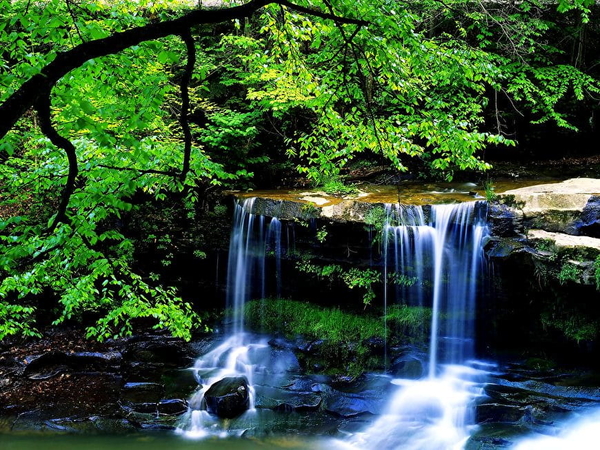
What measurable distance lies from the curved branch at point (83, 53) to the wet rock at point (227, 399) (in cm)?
621

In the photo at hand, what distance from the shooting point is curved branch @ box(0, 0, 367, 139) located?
6.42ft

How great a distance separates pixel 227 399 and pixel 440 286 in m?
4.39

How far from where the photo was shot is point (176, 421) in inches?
278

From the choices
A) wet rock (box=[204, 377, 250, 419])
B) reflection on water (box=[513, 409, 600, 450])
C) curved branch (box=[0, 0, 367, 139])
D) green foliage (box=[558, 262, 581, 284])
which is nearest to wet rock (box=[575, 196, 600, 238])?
green foliage (box=[558, 262, 581, 284])

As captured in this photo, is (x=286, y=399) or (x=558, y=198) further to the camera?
(x=286, y=399)

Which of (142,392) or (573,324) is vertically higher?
(573,324)

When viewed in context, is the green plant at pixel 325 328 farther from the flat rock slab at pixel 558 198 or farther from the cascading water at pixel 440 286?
the flat rock slab at pixel 558 198

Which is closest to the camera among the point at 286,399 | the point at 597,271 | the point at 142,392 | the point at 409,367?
the point at 597,271

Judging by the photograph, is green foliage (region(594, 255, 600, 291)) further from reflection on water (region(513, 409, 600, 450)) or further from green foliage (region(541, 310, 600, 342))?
reflection on water (region(513, 409, 600, 450))

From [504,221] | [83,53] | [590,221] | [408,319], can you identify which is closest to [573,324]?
[590,221]

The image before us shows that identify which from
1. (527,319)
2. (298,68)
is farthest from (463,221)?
(298,68)

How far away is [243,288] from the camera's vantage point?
395 inches

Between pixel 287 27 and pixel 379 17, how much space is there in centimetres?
89

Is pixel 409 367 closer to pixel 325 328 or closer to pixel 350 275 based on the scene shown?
pixel 325 328
